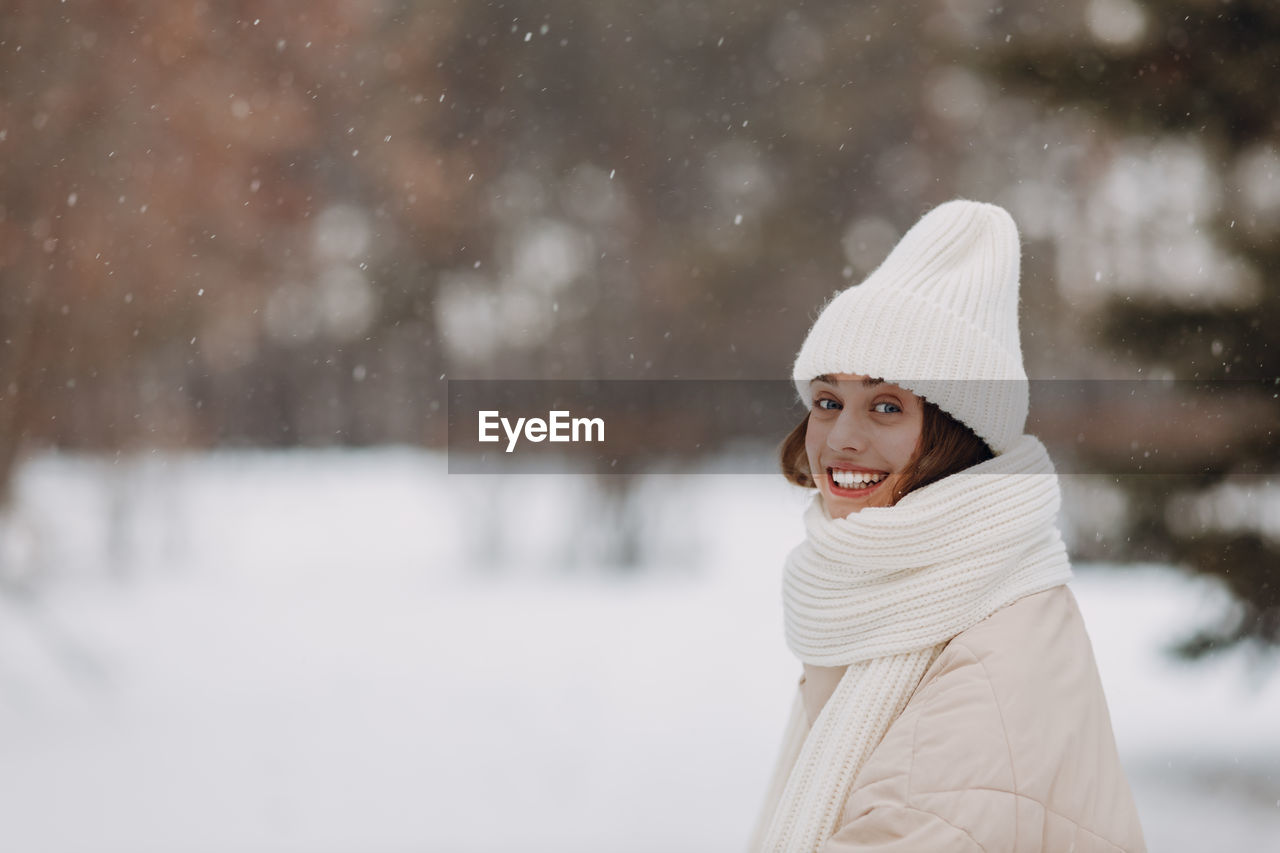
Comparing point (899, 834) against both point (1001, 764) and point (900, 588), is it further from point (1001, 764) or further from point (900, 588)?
point (900, 588)

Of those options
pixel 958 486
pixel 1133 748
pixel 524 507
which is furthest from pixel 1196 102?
pixel 524 507

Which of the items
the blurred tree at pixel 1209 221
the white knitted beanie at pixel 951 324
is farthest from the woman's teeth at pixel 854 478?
the blurred tree at pixel 1209 221

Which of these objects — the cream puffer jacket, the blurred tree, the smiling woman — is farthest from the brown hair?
the blurred tree

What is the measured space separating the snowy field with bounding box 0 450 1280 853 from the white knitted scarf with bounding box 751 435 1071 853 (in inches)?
112

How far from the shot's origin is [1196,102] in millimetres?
4270

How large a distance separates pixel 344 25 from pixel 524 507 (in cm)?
338

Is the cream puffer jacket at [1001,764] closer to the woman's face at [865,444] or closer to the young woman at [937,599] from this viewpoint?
the young woman at [937,599]

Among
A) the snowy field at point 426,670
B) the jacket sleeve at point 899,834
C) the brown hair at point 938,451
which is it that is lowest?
the snowy field at point 426,670

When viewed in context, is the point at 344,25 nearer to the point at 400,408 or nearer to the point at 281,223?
the point at 281,223

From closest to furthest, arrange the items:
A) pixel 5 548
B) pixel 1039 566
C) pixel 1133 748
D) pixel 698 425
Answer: pixel 1039 566 < pixel 1133 748 < pixel 5 548 < pixel 698 425

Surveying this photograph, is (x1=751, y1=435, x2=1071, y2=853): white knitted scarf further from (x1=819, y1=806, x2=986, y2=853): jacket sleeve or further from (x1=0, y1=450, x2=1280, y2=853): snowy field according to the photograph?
(x1=0, y1=450, x2=1280, y2=853): snowy field

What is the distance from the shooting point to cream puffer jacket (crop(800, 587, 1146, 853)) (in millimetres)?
1103

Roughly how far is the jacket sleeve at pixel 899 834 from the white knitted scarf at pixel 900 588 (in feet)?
0.57

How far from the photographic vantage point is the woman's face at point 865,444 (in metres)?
1.40
